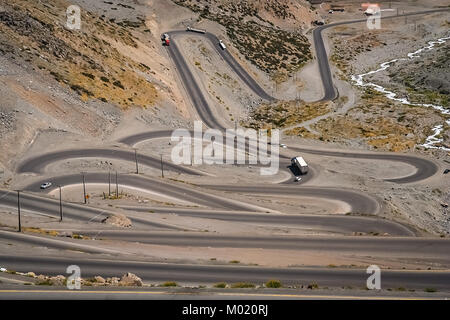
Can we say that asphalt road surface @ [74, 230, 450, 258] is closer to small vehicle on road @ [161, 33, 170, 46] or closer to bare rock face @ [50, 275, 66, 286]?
bare rock face @ [50, 275, 66, 286]

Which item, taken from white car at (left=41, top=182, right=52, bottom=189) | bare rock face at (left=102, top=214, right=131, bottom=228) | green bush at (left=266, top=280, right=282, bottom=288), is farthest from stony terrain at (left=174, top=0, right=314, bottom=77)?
green bush at (left=266, top=280, right=282, bottom=288)

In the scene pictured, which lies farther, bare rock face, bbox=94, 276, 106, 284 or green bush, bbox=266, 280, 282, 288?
green bush, bbox=266, 280, 282, 288

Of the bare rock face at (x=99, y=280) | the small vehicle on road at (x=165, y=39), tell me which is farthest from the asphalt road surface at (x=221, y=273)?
the small vehicle on road at (x=165, y=39)

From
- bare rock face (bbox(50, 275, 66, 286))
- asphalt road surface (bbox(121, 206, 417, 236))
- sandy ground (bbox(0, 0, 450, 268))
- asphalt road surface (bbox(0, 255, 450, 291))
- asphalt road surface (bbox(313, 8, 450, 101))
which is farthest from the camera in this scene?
asphalt road surface (bbox(313, 8, 450, 101))

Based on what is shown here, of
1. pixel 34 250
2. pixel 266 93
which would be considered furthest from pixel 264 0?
pixel 34 250

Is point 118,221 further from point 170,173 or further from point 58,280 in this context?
point 170,173
